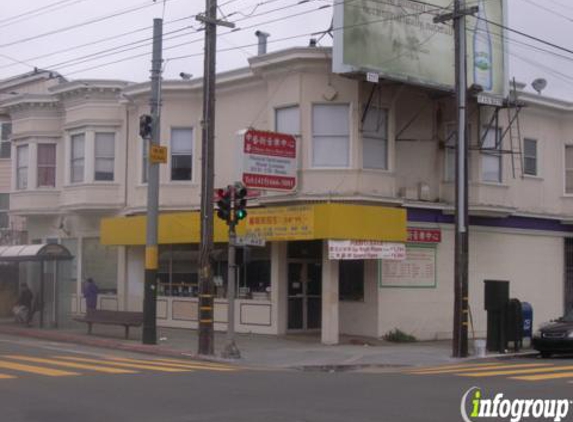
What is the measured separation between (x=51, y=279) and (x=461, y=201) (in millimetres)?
15429

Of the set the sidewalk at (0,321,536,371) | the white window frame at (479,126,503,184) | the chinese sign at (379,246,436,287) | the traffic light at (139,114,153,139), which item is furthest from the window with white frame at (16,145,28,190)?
the white window frame at (479,126,503,184)

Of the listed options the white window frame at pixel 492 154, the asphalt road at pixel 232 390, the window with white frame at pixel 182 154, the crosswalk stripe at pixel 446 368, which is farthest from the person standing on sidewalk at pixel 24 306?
the white window frame at pixel 492 154

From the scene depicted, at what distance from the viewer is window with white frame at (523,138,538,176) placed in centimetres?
3058

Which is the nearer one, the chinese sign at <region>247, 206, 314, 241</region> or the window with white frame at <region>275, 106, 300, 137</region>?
the chinese sign at <region>247, 206, 314, 241</region>

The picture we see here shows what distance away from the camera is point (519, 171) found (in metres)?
30.2

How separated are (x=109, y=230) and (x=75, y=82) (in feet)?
19.1

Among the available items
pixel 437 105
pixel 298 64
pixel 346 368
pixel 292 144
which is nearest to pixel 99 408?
pixel 346 368

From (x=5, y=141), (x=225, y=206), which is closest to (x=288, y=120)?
(x=225, y=206)

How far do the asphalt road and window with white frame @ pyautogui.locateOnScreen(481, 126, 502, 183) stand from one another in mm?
9818

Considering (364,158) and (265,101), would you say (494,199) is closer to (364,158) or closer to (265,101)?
(364,158)

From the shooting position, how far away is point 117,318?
26.6m

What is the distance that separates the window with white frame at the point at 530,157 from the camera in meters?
30.6

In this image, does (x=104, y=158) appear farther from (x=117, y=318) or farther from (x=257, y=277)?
(x=257, y=277)

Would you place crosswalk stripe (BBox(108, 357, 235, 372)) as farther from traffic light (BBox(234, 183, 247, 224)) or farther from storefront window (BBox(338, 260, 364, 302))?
storefront window (BBox(338, 260, 364, 302))
